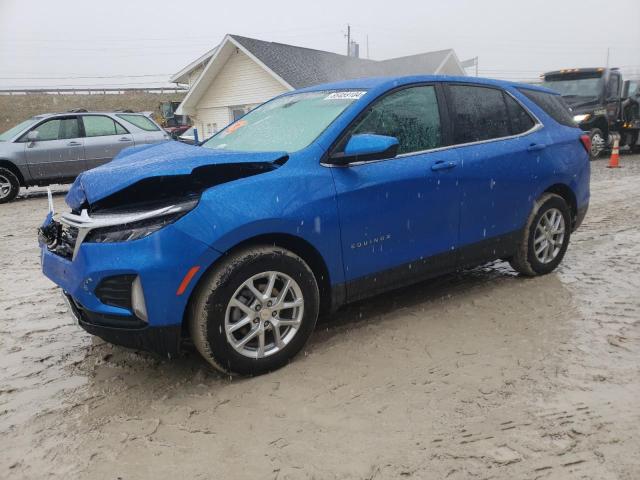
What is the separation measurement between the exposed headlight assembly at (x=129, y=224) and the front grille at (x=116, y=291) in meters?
0.19

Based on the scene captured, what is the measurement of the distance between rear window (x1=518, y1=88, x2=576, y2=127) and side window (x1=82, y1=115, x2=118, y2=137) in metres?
9.45

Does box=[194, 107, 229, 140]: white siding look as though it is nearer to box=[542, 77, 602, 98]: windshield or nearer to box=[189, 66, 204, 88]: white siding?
box=[189, 66, 204, 88]: white siding

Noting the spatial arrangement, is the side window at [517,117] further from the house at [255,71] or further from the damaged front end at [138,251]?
the house at [255,71]

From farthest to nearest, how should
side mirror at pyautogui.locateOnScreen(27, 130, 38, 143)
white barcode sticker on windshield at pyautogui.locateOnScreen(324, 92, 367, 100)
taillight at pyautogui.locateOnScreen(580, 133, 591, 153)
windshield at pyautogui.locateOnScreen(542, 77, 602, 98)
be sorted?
windshield at pyautogui.locateOnScreen(542, 77, 602, 98) → side mirror at pyautogui.locateOnScreen(27, 130, 38, 143) → taillight at pyautogui.locateOnScreen(580, 133, 591, 153) → white barcode sticker on windshield at pyautogui.locateOnScreen(324, 92, 367, 100)

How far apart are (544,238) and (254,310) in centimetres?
282

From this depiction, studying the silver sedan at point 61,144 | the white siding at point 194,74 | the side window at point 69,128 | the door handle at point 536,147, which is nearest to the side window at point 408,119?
the door handle at point 536,147

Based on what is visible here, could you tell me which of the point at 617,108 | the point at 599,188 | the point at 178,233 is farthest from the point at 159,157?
the point at 617,108

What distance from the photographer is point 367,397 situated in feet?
9.02

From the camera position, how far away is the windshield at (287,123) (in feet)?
11.1

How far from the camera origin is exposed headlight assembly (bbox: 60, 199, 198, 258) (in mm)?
2629

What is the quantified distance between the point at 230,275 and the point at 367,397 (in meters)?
0.96

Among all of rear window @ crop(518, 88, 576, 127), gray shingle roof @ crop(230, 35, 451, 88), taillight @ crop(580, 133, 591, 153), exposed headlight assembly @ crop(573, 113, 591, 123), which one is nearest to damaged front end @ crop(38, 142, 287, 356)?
rear window @ crop(518, 88, 576, 127)

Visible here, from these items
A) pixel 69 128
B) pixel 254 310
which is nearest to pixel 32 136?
pixel 69 128

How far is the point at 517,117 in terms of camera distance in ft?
14.0
